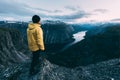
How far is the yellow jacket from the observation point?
17.1 metres

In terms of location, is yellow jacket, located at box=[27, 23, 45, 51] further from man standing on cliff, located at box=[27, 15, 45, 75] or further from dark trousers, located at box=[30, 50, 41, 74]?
dark trousers, located at box=[30, 50, 41, 74]

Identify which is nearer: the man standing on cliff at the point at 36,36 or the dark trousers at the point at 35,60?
the man standing on cliff at the point at 36,36

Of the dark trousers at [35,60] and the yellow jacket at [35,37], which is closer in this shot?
the yellow jacket at [35,37]

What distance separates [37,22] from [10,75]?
7070 millimetres

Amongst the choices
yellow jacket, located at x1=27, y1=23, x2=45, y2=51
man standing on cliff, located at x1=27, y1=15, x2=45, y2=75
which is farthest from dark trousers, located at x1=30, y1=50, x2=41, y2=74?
yellow jacket, located at x1=27, y1=23, x2=45, y2=51

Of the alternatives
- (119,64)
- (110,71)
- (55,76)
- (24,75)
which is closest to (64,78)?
(55,76)

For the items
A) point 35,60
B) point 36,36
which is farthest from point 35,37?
point 35,60

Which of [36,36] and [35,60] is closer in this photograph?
[36,36]

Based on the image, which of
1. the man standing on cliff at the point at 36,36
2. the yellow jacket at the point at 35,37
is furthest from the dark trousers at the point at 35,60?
the yellow jacket at the point at 35,37

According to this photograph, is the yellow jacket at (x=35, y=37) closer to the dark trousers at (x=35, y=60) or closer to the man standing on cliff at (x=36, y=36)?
the man standing on cliff at (x=36, y=36)

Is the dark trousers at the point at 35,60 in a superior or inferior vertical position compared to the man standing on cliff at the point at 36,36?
inferior

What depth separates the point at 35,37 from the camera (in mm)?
17234

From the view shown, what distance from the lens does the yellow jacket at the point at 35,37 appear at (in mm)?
17062

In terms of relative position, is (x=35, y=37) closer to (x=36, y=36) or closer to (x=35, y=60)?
(x=36, y=36)
